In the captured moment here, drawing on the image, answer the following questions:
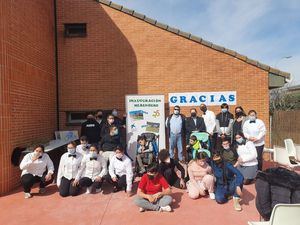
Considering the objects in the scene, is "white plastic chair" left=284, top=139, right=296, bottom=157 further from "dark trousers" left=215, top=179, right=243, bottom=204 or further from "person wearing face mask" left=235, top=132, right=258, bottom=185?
"dark trousers" left=215, top=179, right=243, bottom=204

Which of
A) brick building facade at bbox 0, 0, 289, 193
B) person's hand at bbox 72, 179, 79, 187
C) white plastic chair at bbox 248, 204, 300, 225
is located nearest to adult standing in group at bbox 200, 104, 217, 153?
brick building facade at bbox 0, 0, 289, 193

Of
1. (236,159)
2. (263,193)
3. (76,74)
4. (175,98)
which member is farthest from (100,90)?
(263,193)

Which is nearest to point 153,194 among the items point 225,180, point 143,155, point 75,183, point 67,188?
point 225,180

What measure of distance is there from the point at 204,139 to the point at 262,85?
11.1ft

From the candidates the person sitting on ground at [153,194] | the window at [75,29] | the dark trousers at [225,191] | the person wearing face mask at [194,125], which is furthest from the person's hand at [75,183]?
the window at [75,29]

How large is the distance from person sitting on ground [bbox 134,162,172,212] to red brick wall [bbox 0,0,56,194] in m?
3.31

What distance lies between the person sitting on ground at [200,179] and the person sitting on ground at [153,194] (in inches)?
32.7

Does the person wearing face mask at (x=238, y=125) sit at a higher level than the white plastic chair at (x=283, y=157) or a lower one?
higher

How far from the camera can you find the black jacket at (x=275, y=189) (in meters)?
3.62

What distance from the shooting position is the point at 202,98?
406 inches

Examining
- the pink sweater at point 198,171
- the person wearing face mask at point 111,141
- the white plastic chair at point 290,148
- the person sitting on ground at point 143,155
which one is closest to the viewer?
the pink sweater at point 198,171

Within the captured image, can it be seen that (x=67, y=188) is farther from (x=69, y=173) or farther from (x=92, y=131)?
(x=92, y=131)

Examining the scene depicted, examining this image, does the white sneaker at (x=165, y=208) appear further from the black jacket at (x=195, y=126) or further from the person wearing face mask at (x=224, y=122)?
the person wearing face mask at (x=224, y=122)

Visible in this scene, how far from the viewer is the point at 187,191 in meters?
6.78
